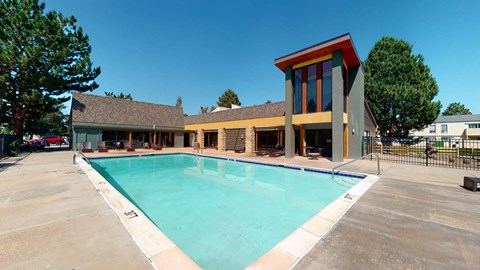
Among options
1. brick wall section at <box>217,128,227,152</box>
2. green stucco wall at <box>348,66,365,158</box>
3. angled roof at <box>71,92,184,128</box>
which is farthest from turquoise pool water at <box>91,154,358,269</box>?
angled roof at <box>71,92,184,128</box>

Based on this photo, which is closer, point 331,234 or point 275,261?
point 275,261

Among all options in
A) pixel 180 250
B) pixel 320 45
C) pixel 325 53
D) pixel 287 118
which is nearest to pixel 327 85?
pixel 325 53

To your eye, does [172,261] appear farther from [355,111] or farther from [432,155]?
[432,155]

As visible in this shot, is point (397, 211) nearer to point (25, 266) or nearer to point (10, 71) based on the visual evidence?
point (25, 266)


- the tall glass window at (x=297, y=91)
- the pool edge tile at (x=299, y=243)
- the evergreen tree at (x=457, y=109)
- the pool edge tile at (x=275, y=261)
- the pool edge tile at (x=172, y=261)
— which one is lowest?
the pool edge tile at (x=275, y=261)

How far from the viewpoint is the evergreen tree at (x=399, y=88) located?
922 inches

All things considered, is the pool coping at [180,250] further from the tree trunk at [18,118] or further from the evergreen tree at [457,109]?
the evergreen tree at [457,109]

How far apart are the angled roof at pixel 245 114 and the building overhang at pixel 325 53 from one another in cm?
445

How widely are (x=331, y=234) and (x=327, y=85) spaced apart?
497 inches

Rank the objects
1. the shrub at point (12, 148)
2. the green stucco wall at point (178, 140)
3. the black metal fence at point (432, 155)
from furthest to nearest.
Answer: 1. the green stucco wall at point (178, 140)
2. the shrub at point (12, 148)
3. the black metal fence at point (432, 155)

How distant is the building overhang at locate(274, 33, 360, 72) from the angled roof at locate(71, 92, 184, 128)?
18.5 metres

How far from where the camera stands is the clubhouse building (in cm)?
1299

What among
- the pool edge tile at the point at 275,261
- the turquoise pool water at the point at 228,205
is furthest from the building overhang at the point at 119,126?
the pool edge tile at the point at 275,261

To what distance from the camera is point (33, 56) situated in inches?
667
